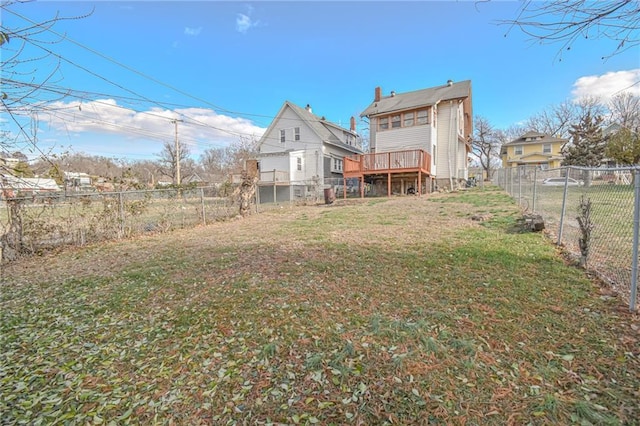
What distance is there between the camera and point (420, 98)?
1969cm

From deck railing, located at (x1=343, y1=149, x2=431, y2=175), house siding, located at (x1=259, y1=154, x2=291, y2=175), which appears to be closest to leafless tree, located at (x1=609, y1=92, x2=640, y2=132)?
deck railing, located at (x1=343, y1=149, x2=431, y2=175)

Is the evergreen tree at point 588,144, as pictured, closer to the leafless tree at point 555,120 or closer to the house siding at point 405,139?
the leafless tree at point 555,120

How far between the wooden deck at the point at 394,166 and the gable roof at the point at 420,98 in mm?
4066

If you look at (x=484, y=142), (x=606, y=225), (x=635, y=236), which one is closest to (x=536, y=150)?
(x=484, y=142)

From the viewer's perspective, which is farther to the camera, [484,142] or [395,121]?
[484,142]

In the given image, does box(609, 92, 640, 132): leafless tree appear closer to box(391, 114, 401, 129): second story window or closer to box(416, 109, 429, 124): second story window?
box(416, 109, 429, 124): second story window

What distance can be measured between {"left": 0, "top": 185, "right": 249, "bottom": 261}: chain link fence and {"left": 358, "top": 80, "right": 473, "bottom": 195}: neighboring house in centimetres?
1084

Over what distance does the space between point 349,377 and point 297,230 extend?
5.86 metres

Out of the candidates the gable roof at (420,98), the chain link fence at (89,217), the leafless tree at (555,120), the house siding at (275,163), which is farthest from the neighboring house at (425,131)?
the leafless tree at (555,120)

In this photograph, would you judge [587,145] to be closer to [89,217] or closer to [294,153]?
[294,153]

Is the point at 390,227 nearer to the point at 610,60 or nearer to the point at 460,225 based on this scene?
the point at 460,225

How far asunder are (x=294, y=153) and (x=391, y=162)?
9407mm

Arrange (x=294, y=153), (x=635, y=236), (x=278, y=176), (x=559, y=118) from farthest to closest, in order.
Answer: (x=559, y=118) < (x=294, y=153) < (x=278, y=176) < (x=635, y=236)

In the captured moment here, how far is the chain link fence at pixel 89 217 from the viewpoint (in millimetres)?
6168
